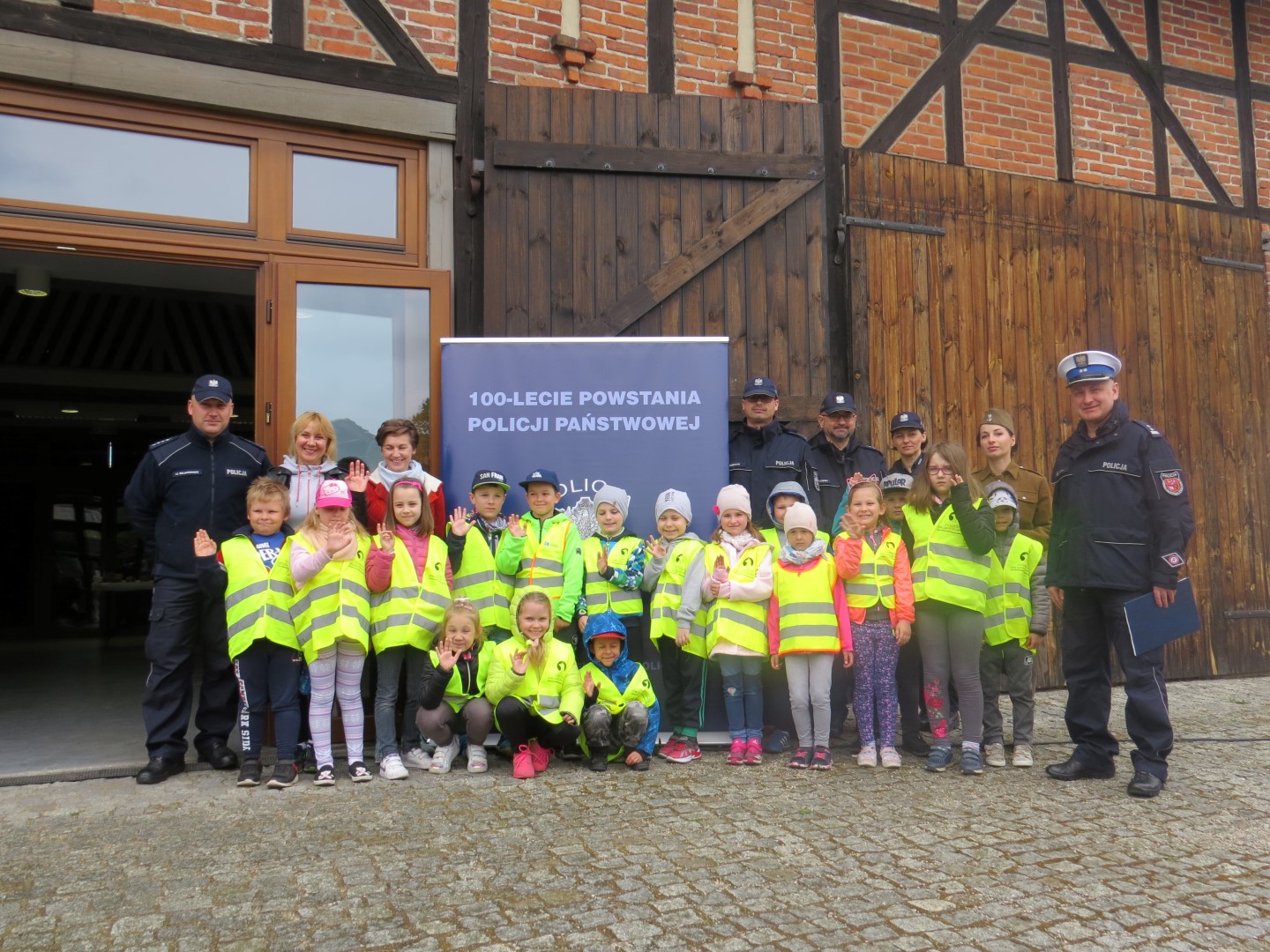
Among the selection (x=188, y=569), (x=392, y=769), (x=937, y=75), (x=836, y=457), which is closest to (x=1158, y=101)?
(x=937, y=75)

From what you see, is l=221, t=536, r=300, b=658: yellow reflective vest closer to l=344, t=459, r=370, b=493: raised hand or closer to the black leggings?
l=344, t=459, r=370, b=493: raised hand

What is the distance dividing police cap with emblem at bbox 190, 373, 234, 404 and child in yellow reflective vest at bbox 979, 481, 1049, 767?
3.73m

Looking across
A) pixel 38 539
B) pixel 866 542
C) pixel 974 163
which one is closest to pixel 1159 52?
pixel 974 163

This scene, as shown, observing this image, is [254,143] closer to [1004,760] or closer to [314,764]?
[314,764]

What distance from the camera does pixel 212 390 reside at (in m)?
4.67

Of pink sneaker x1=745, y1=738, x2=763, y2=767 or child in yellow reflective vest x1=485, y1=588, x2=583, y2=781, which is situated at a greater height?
child in yellow reflective vest x1=485, y1=588, x2=583, y2=781

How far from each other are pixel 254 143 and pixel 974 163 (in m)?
4.81

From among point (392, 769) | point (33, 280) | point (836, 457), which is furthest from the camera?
point (33, 280)

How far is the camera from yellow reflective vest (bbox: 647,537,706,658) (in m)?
4.77

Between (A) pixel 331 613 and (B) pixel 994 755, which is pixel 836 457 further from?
(A) pixel 331 613

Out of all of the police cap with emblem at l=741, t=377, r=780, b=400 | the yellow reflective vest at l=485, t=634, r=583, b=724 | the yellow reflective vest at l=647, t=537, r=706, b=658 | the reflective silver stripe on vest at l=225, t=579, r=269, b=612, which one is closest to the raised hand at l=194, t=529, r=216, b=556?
the reflective silver stripe on vest at l=225, t=579, r=269, b=612

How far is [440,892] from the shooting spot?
297cm

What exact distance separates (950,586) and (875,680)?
0.57 m

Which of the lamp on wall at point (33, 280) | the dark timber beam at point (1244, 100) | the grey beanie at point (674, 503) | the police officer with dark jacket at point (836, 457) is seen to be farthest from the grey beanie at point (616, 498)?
the dark timber beam at point (1244, 100)
